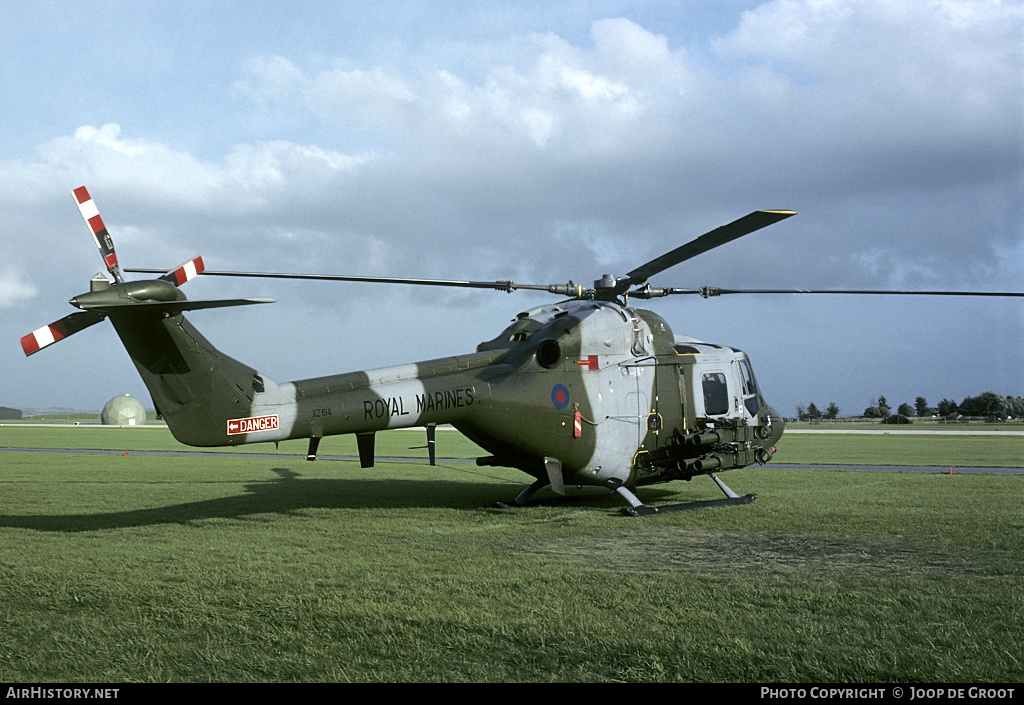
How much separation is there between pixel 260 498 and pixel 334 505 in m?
2.52

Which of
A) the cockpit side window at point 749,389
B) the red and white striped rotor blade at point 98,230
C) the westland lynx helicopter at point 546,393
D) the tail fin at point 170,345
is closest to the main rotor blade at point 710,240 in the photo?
the westland lynx helicopter at point 546,393

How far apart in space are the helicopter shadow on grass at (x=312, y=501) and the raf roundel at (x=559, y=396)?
260 centimetres

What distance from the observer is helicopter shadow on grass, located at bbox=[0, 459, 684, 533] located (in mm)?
14289

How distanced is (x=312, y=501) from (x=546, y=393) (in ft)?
21.1

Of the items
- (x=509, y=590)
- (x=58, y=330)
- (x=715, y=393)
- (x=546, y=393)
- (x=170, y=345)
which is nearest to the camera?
(x=509, y=590)

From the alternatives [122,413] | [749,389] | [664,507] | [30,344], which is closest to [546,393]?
[664,507]

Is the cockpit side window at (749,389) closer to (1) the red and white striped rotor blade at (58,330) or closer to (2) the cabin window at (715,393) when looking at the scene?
(2) the cabin window at (715,393)

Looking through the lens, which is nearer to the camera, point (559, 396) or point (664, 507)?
point (559, 396)

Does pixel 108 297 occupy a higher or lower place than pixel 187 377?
higher

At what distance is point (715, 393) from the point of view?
1686 centimetres

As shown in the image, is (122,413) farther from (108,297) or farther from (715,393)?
(108,297)

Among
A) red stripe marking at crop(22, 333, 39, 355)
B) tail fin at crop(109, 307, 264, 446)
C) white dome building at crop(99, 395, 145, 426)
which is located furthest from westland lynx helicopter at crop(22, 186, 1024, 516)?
white dome building at crop(99, 395, 145, 426)

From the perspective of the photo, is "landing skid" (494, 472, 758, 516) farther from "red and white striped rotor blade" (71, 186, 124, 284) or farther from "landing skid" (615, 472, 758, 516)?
"red and white striped rotor blade" (71, 186, 124, 284)
